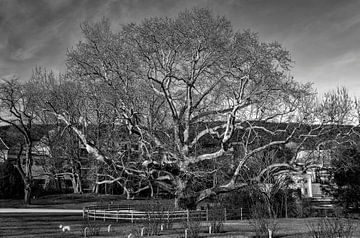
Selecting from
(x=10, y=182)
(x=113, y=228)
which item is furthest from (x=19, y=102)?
(x=113, y=228)

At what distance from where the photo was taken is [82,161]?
160ft

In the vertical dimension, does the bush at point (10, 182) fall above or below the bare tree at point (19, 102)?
below

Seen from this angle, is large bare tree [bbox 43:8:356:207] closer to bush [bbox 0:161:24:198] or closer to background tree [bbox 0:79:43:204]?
background tree [bbox 0:79:43:204]

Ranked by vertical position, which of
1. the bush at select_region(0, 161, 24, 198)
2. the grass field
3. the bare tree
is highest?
the bare tree

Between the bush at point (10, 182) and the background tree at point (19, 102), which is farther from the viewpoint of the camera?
the bush at point (10, 182)

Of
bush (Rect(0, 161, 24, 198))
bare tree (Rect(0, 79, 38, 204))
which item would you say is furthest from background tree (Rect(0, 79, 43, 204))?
bush (Rect(0, 161, 24, 198))

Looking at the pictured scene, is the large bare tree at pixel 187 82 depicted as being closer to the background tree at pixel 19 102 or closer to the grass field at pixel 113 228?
the grass field at pixel 113 228

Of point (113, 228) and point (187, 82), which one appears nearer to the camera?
point (113, 228)

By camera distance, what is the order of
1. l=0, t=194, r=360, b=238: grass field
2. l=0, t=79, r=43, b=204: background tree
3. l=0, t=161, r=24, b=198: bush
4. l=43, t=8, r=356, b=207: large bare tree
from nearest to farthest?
l=0, t=194, r=360, b=238: grass field
l=43, t=8, r=356, b=207: large bare tree
l=0, t=79, r=43, b=204: background tree
l=0, t=161, r=24, b=198: bush

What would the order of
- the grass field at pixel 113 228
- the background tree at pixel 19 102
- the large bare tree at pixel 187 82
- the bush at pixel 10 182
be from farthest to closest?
the bush at pixel 10 182 < the background tree at pixel 19 102 < the large bare tree at pixel 187 82 < the grass field at pixel 113 228

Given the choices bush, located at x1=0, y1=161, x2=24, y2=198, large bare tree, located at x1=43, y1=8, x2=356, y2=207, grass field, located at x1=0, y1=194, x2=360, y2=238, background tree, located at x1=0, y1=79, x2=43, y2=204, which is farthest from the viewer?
bush, located at x1=0, y1=161, x2=24, y2=198

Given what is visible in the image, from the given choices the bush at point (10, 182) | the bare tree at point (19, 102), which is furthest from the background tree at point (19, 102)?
the bush at point (10, 182)

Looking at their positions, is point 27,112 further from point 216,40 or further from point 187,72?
point 216,40

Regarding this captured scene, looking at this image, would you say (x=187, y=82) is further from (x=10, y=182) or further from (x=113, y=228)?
(x=10, y=182)
